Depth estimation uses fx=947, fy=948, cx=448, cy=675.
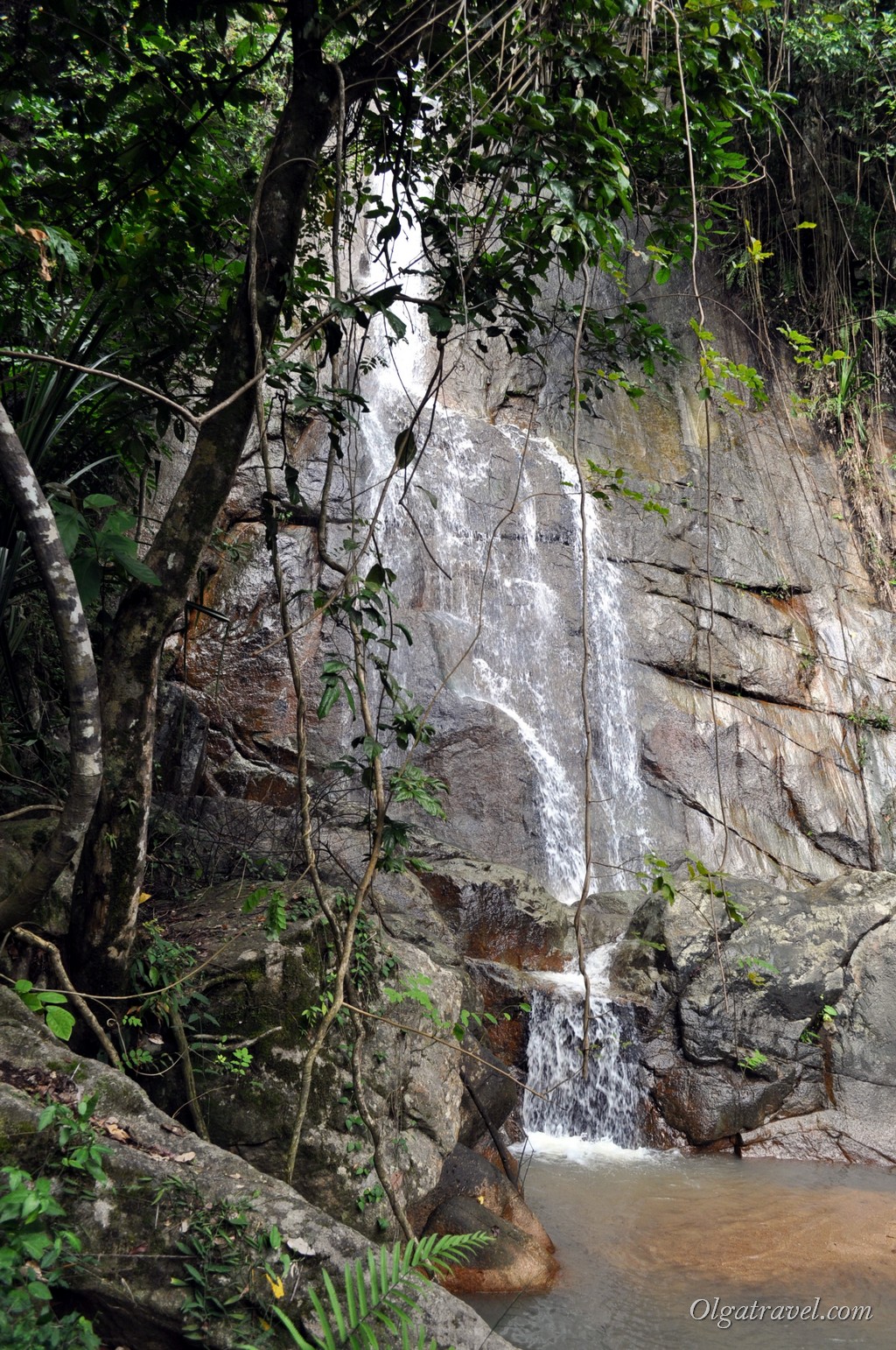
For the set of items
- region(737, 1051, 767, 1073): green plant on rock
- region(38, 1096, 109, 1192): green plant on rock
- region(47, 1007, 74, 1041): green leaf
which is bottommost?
region(737, 1051, 767, 1073): green plant on rock

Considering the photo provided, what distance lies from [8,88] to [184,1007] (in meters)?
3.29

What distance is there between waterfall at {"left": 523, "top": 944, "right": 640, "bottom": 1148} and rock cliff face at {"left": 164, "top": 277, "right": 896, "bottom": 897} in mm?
2087

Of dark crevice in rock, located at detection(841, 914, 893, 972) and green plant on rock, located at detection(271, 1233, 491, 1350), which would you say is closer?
green plant on rock, located at detection(271, 1233, 491, 1350)

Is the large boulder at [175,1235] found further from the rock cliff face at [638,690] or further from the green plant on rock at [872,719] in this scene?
the green plant on rock at [872,719]

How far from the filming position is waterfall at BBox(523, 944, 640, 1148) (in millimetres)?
5785

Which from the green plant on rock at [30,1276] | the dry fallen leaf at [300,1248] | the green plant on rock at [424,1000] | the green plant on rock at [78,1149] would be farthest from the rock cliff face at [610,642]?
the green plant on rock at [30,1276]

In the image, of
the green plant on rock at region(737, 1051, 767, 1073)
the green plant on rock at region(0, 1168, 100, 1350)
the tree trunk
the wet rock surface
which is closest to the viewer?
the green plant on rock at region(0, 1168, 100, 1350)

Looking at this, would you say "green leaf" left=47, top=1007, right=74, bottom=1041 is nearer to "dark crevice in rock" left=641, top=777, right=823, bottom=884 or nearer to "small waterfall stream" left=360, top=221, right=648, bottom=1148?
"small waterfall stream" left=360, top=221, right=648, bottom=1148

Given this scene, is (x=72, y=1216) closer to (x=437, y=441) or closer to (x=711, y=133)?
(x=711, y=133)

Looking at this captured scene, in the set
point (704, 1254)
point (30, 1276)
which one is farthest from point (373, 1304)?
point (704, 1254)

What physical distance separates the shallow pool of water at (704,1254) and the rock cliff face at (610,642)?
126 inches

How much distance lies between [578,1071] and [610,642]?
4878 mm

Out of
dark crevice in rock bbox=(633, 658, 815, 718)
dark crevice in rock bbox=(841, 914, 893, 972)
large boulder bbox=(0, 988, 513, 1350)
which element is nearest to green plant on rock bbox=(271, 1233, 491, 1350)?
large boulder bbox=(0, 988, 513, 1350)

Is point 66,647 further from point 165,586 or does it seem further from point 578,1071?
point 578,1071
